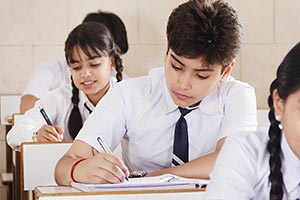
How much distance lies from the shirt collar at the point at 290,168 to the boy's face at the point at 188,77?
0.69 metres

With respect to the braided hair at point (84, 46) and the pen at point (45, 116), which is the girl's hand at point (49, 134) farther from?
the braided hair at point (84, 46)

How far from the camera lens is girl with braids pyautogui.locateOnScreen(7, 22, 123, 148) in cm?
355

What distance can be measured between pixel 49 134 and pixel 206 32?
116cm

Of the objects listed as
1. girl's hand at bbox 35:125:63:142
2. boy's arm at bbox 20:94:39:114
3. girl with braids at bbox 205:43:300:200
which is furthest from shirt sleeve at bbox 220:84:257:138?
boy's arm at bbox 20:94:39:114

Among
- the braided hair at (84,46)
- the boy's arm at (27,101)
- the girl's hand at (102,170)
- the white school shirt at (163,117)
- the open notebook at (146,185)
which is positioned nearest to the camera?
the open notebook at (146,185)

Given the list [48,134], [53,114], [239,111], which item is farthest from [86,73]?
[239,111]

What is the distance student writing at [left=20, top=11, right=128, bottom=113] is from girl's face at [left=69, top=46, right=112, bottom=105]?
1.54 metres

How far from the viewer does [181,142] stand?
2.54 metres

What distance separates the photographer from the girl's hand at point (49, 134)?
3215mm

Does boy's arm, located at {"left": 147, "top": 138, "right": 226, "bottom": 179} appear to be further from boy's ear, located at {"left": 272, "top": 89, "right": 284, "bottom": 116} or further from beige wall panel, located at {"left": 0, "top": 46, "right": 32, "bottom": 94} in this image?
beige wall panel, located at {"left": 0, "top": 46, "right": 32, "bottom": 94}

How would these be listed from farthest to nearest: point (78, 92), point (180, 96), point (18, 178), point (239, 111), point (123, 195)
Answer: point (18, 178) < point (78, 92) < point (239, 111) < point (180, 96) < point (123, 195)

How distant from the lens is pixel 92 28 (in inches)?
146

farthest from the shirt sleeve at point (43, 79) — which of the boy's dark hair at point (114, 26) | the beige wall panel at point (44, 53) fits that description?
the boy's dark hair at point (114, 26)

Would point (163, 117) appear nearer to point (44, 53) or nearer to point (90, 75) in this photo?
point (90, 75)
